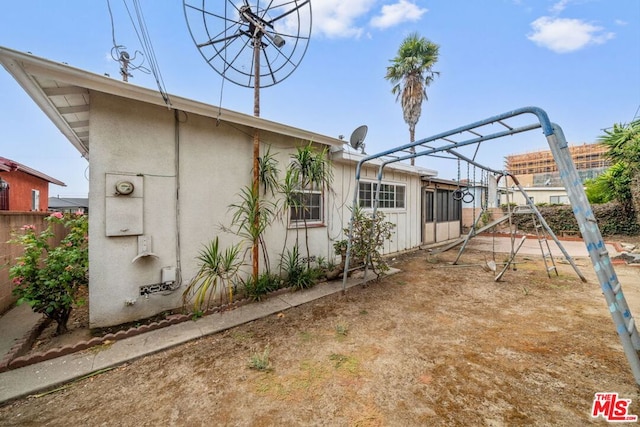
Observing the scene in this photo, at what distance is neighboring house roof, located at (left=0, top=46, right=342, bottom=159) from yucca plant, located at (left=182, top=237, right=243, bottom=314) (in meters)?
1.89

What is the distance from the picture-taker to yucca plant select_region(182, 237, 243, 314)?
3156mm

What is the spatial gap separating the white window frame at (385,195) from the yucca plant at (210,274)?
3612 mm

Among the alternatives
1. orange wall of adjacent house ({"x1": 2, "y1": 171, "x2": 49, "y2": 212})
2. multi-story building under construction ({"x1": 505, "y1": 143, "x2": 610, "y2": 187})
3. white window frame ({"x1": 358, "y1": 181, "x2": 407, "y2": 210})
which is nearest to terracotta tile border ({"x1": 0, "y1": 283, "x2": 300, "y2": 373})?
white window frame ({"x1": 358, "y1": 181, "x2": 407, "y2": 210})

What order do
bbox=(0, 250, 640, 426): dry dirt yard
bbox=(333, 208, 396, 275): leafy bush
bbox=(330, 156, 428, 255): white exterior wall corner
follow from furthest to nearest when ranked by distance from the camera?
Answer: bbox=(330, 156, 428, 255): white exterior wall corner
bbox=(333, 208, 396, 275): leafy bush
bbox=(0, 250, 640, 426): dry dirt yard

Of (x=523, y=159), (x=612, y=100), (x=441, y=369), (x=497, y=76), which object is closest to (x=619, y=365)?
(x=441, y=369)

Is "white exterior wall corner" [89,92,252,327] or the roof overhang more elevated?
the roof overhang

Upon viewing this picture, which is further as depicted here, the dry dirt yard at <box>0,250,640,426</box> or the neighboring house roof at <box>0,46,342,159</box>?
the neighboring house roof at <box>0,46,342,159</box>

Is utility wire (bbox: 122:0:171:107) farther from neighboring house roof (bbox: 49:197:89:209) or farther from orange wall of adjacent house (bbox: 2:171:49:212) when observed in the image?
neighboring house roof (bbox: 49:197:89:209)

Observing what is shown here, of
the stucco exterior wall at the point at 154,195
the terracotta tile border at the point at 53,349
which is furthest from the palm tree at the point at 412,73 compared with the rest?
the terracotta tile border at the point at 53,349

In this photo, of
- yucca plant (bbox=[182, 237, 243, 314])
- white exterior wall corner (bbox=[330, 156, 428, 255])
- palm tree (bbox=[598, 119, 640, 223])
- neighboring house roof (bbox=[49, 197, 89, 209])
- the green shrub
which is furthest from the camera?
neighboring house roof (bbox=[49, 197, 89, 209])

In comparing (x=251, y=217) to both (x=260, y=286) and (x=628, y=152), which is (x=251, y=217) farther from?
(x=628, y=152)

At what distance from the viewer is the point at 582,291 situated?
13.2 ft

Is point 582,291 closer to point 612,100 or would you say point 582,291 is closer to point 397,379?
point 397,379

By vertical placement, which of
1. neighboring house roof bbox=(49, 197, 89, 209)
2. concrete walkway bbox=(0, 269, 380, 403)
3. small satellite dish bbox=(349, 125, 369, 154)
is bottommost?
concrete walkway bbox=(0, 269, 380, 403)
